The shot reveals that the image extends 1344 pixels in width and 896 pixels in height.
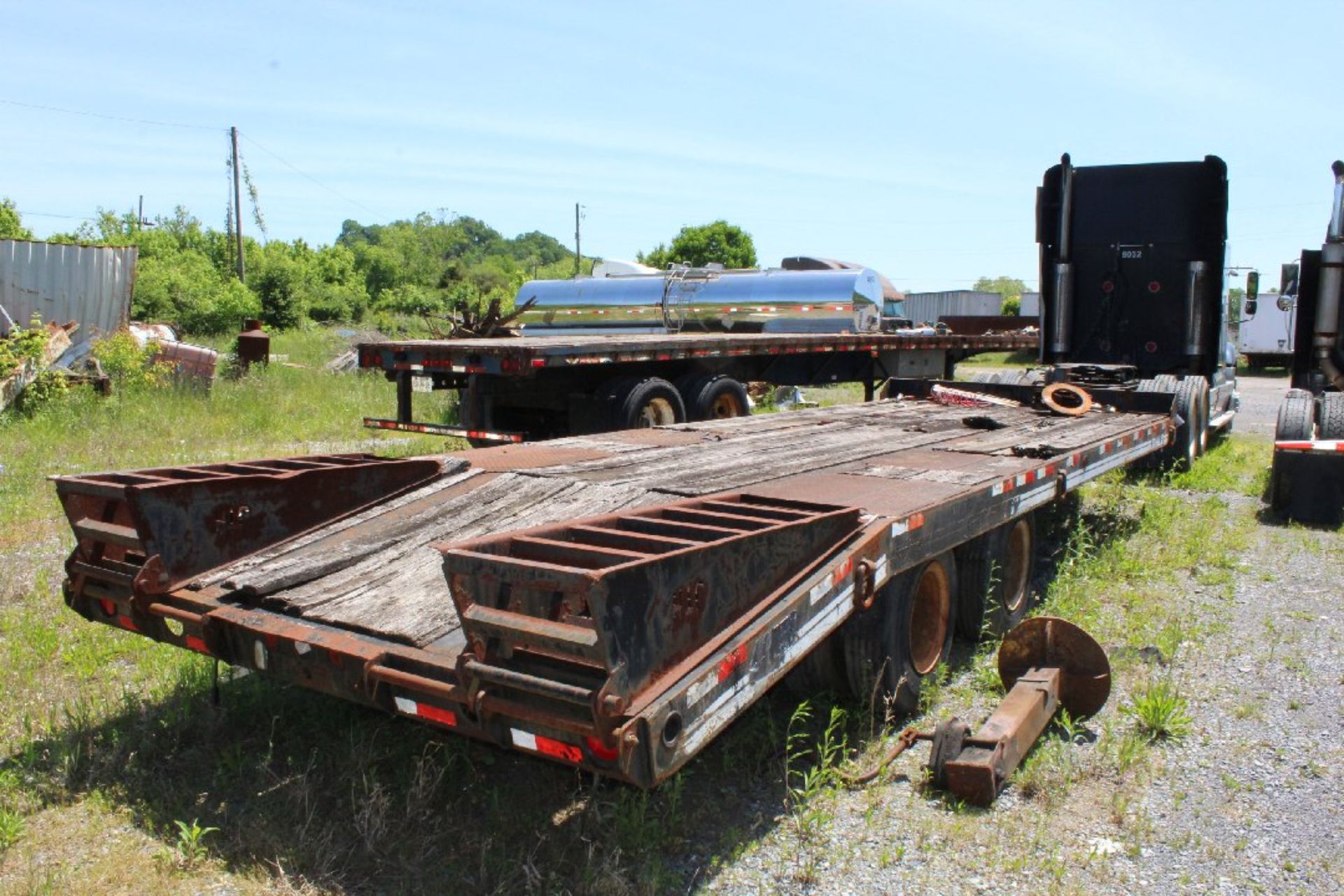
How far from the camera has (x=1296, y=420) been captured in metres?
9.31

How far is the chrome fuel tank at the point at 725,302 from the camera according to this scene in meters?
17.3

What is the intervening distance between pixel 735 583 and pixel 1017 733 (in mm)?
1454

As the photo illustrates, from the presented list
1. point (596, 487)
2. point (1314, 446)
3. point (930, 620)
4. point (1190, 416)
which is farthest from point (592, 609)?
point (1190, 416)

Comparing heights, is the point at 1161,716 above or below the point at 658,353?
below

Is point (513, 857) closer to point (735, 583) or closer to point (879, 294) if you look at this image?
point (735, 583)

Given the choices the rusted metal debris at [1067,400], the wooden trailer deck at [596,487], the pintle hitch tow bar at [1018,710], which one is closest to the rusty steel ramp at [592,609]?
the wooden trailer deck at [596,487]

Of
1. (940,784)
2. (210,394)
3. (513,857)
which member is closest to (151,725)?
(513,857)

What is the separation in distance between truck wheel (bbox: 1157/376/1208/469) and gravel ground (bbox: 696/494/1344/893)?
603 cm

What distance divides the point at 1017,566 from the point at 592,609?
4010 mm

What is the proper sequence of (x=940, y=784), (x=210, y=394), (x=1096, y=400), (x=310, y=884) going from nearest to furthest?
(x=310, y=884) → (x=940, y=784) → (x=1096, y=400) → (x=210, y=394)

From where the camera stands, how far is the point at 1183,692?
5020 mm

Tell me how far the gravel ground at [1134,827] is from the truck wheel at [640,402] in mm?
6308

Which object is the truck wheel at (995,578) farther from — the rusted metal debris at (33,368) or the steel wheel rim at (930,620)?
the rusted metal debris at (33,368)

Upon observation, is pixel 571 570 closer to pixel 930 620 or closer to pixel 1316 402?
pixel 930 620
